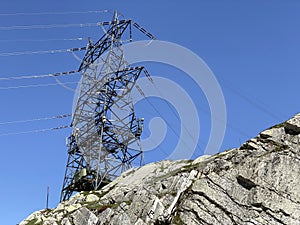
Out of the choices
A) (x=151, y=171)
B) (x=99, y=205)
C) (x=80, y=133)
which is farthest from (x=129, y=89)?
(x=99, y=205)

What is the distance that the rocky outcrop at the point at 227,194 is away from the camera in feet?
91.8

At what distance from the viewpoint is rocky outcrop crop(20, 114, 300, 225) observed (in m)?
28.0

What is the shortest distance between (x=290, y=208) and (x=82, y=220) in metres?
17.1

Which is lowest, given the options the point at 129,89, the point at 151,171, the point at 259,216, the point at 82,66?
the point at 259,216

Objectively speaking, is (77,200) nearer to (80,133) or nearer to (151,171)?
(151,171)

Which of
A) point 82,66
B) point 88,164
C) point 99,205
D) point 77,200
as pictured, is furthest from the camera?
point 82,66

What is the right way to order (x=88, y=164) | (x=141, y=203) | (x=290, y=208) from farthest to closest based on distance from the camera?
(x=88, y=164) → (x=141, y=203) → (x=290, y=208)

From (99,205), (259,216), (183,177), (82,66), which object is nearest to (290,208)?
(259,216)

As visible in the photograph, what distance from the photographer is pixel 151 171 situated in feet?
143

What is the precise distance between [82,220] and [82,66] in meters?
32.6

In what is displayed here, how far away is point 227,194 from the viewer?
29906 millimetres

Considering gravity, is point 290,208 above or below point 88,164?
below

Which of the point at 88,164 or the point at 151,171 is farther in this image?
the point at 88,164

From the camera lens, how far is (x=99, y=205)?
35.9 m
